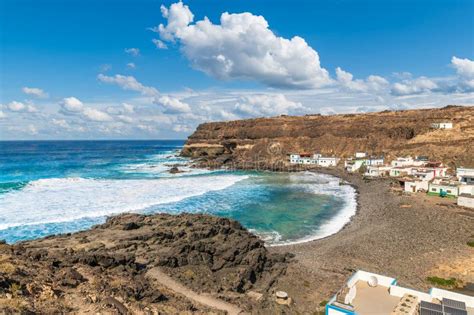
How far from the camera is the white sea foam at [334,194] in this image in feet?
97.0

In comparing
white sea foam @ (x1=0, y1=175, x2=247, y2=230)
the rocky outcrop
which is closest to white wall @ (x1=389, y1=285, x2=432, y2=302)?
the rocky outcrop

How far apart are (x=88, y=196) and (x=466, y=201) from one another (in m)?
48.3

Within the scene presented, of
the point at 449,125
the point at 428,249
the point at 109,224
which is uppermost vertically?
the point at 449,125

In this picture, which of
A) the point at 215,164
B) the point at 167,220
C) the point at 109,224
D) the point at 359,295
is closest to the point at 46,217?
the point at 109,224

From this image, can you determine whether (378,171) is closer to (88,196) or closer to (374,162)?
(374,162)

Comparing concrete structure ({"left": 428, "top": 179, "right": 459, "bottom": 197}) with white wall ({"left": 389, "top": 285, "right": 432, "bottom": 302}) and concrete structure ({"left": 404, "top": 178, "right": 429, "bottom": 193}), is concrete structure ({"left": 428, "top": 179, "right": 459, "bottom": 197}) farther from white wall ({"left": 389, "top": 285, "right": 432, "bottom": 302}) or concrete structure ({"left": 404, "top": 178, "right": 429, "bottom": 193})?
white wall ({"left": 389, "top": 285, "right": 432, "bottom": 302})

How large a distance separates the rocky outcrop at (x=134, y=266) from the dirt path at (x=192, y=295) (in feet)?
1.57

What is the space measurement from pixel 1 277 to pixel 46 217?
2596cm

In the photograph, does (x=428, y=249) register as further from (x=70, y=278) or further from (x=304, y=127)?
(x=304, y=127)

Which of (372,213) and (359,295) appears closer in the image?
(359,295)

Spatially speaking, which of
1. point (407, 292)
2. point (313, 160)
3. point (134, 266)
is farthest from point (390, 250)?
point (313, 160)

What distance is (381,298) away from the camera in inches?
527

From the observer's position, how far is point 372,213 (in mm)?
36625

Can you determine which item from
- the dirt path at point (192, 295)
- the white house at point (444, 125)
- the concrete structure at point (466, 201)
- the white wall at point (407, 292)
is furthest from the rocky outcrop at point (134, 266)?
the white house at point (444, 125)
